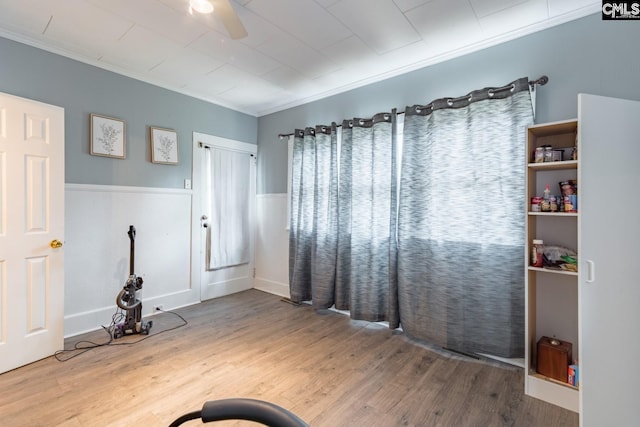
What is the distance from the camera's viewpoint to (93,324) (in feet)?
9.28

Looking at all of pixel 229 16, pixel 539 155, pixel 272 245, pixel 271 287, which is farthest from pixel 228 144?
pixel 539 155

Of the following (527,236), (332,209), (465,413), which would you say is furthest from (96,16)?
(465,413)

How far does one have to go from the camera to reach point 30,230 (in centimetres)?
225

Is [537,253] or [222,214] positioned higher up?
[222,214]

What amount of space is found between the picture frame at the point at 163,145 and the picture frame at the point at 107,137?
278 mm

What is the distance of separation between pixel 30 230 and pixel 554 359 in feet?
12.6

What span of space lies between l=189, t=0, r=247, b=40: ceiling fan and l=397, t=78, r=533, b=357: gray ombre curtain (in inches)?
65.7

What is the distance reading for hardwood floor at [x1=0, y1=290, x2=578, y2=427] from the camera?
171 cm

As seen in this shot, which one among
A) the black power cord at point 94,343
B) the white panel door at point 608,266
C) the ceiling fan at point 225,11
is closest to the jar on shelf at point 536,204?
the white panel door at point 608,266

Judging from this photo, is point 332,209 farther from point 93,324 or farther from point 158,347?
point 93,324

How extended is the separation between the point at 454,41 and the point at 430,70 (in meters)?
0.33

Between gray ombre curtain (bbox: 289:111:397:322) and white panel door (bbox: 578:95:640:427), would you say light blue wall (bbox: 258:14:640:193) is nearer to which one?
gray ombre curtain (bbox: 289:111:397:322)

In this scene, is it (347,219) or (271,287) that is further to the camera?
(271,287)

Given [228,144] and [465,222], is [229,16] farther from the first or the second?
[228,144]
